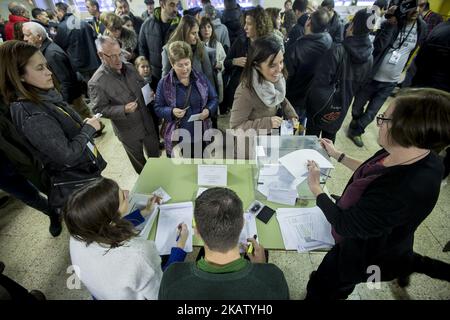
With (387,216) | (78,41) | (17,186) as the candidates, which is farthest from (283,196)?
(78,41)

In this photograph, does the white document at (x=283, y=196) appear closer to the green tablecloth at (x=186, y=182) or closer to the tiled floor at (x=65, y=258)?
the green tablecloth at (x=186, y=182)

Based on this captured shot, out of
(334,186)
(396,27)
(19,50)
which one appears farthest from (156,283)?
(396,27)

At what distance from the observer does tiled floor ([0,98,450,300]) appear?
6.04 ft

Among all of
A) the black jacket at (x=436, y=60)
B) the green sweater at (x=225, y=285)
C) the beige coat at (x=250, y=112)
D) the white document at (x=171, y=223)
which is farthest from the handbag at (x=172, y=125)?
the black jacket at (x=436, y=60)

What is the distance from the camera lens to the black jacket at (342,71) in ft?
6.81

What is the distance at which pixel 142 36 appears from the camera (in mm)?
3285

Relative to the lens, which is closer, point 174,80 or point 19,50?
point 19,50

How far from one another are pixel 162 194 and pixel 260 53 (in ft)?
4.03

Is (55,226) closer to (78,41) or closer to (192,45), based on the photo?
(192,45)

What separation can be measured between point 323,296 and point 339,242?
477 mm

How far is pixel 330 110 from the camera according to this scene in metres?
2.29
